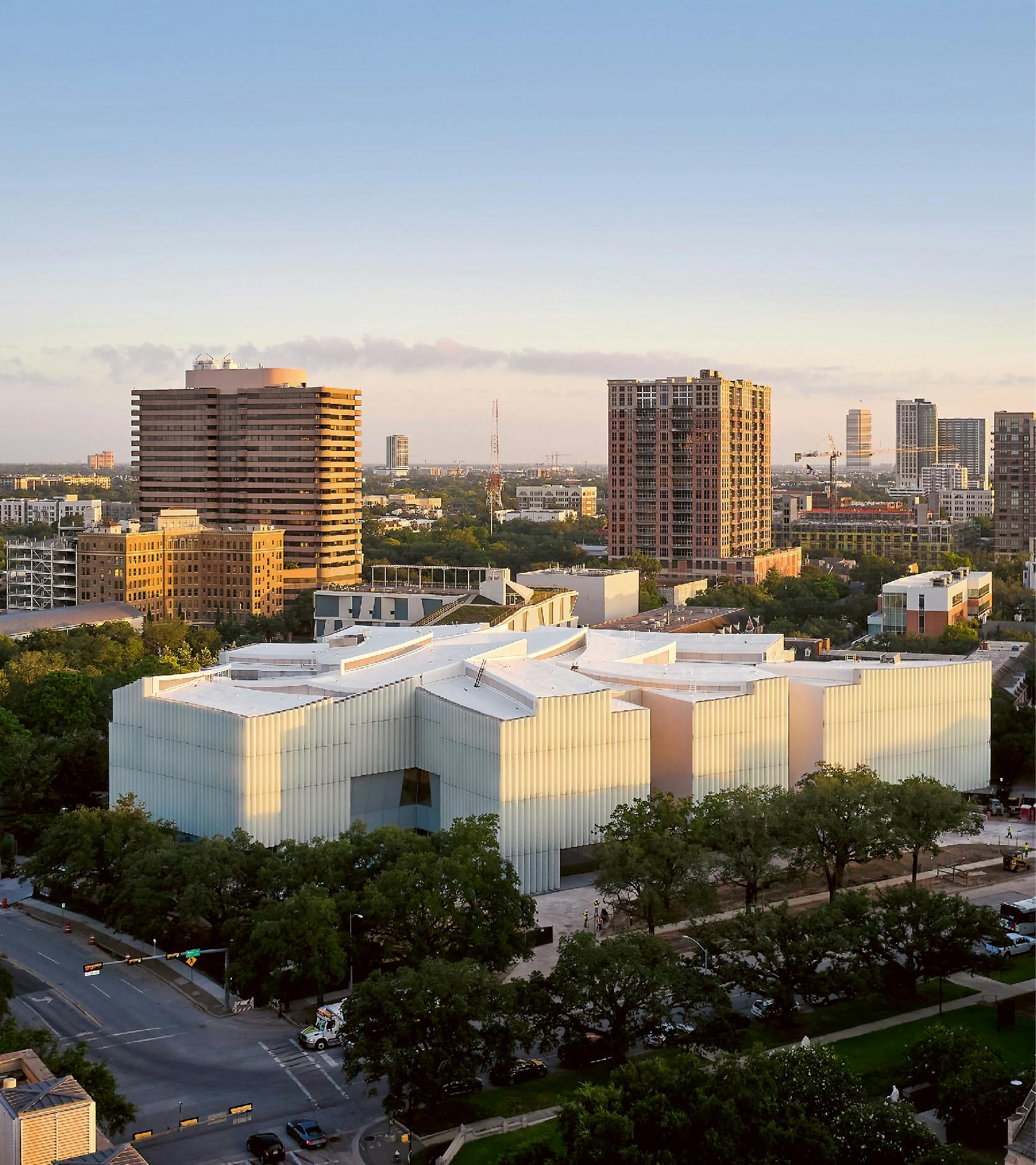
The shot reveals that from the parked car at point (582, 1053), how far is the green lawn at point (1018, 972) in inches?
515

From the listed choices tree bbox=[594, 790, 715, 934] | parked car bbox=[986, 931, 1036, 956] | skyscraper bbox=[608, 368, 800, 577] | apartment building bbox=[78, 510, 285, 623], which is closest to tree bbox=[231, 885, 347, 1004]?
tree bbox=[594, 790, 715, 934]

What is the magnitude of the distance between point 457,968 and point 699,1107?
8387mm

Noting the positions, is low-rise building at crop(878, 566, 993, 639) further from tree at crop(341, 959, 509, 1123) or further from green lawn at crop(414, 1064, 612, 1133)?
tree at crop(341, 959, 509, 1123)

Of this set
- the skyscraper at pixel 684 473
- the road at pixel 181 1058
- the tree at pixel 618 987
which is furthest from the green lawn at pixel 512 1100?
the skyscraper at pixel 684 473

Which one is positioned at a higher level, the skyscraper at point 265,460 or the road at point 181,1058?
the skyscraper at point 265,460

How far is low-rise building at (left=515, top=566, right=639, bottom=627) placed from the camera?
122062 millimetres

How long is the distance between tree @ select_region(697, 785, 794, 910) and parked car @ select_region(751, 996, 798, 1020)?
6035 mm

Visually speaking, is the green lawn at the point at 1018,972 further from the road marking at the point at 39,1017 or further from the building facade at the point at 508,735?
the road marking at the point at 39,1017

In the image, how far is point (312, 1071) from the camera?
127 feet

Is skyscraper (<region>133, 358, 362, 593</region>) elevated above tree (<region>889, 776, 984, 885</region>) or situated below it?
above

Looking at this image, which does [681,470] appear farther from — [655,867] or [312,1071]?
[312,1071]

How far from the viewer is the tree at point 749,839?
48000 millimetres

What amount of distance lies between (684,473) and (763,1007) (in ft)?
395

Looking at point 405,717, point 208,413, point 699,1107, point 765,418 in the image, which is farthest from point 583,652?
point 765,418
